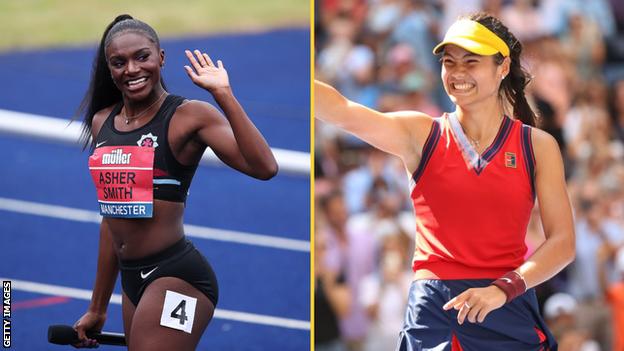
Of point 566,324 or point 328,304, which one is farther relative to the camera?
point 566,324

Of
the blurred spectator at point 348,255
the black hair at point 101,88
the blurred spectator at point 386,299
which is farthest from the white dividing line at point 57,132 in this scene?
the black hair at point 101,88

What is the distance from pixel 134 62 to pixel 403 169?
479 centimetres

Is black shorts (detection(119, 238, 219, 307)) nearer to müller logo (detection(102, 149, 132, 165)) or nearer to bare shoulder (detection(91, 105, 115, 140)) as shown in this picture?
müller logo (detection(102, 149, 132, 165))

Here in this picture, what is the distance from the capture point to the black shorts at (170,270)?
3875 mm

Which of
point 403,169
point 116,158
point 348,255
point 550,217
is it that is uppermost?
point 116,158

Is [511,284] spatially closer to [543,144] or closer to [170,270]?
[543,144]

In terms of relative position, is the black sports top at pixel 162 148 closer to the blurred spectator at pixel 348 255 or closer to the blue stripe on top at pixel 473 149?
the blue stripe on top at pixel 473 149

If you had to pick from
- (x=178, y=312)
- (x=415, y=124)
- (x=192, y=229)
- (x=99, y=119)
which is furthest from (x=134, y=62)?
(x=192, y=229)

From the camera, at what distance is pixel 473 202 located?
12.3ft

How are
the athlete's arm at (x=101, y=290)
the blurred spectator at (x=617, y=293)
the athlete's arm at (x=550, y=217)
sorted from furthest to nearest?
the blurred spectator at (x=617, y=293)
the athlete's arm at (x=101, y=290)
the athlete's arm at (x=550, y=217)

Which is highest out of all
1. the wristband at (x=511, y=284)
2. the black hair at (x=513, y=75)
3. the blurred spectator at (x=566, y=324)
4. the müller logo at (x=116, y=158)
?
the black hair at (x=513, y=75)

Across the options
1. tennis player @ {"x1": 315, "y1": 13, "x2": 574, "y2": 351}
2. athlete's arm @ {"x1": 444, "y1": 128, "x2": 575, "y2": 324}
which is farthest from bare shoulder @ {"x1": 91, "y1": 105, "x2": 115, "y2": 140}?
athlete's arm @ {"x1": 444, "y1": 128, "x2": 575, "y2": 324}

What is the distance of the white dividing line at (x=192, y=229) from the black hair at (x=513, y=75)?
318cm

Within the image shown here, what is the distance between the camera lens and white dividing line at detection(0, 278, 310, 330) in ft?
19.1
